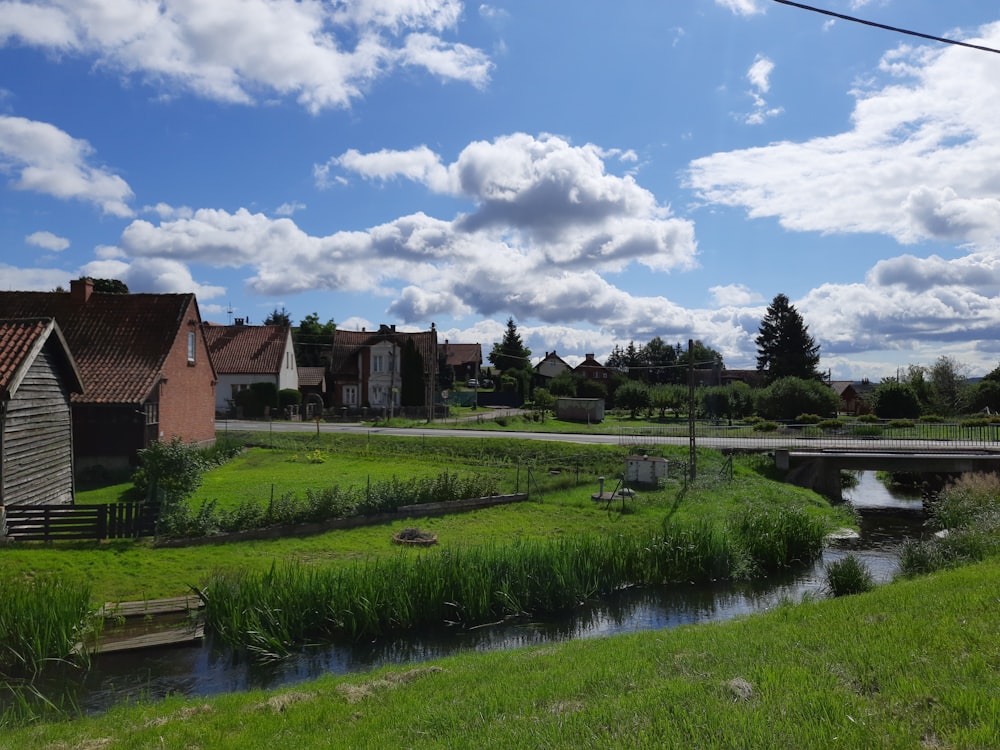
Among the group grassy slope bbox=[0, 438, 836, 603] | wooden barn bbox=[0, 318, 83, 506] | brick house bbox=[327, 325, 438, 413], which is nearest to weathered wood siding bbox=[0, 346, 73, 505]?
wooden barn bbox=[0, 318, 83, 506]

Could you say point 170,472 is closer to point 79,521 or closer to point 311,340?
point 79,521

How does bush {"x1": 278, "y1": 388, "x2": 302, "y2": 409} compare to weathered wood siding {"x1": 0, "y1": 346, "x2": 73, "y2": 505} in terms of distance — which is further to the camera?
bush {"x1": 278, "y1": 388, "x2": 302, "y2": 409}

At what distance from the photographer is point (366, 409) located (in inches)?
2384

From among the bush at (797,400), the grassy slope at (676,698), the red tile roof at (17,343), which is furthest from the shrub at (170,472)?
the bush at (797,400)

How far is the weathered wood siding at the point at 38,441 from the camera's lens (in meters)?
17.7

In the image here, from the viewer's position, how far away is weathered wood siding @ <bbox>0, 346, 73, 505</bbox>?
58.1 feet

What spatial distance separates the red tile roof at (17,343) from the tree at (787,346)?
77.2 metres

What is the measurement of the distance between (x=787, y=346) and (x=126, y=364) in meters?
76.4

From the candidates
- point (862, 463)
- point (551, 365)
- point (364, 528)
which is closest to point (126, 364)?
point (364, 528)

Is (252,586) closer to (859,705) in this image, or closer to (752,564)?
(859,705)

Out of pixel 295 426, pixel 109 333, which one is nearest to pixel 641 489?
pixel 109 333

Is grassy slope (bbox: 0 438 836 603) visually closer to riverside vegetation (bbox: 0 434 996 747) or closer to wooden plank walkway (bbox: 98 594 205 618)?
riverside vegetation (bbox: 0 434 996 747)

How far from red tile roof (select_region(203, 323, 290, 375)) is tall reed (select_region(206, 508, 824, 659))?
49524 mm

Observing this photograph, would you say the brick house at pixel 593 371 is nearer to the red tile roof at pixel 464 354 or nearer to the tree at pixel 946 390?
the red tile roof at pixel 464 354
